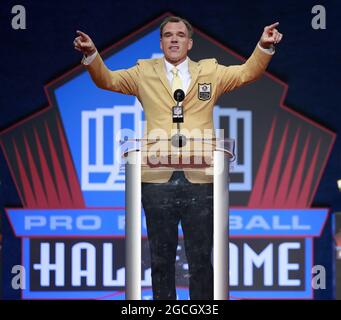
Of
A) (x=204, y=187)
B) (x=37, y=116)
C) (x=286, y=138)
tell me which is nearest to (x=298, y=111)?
(x=286, y=138)

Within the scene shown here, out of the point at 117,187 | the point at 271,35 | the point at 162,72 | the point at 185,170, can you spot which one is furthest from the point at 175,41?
the point at 117,187

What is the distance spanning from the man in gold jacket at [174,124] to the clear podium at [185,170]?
0.03m

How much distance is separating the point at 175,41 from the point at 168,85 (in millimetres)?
214

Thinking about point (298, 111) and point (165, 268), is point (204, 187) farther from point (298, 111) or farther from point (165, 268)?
point (298, 111)

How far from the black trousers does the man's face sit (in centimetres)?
76

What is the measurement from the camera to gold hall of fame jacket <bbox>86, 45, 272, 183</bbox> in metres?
3.55

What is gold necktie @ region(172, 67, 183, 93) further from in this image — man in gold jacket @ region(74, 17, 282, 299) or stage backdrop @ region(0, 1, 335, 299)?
stage backdrop @ region(0, 1, 335, 299)

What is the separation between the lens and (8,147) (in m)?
5.02

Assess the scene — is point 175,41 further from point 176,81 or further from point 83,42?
point 83,42

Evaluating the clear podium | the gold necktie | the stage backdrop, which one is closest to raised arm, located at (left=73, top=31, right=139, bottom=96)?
the gold necktie

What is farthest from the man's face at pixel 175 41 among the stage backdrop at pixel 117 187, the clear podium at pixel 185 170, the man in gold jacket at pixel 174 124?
the stage backdrop at pixel 117 187

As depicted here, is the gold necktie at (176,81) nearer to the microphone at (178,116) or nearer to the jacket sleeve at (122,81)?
the microphone at (178,116)

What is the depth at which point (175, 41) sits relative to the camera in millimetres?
3586

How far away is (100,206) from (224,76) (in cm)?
165
